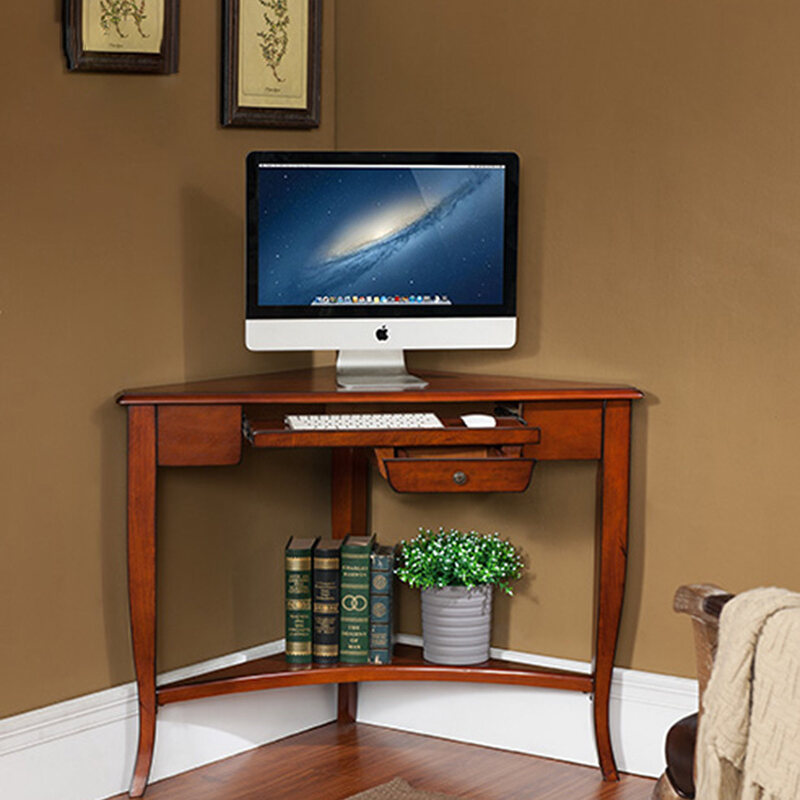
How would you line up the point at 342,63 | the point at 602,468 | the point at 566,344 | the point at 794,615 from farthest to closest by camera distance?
the point at 342,63
the point at 566,344
the point at 602,468
the point at 794,615

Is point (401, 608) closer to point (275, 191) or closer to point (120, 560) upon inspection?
point (120, 560)

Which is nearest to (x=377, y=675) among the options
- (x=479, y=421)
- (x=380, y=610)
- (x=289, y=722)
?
(x=380, y=610)

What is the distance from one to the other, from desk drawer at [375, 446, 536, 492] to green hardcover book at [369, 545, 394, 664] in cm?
39

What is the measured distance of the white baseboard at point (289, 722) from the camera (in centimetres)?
285

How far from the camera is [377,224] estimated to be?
120 inches

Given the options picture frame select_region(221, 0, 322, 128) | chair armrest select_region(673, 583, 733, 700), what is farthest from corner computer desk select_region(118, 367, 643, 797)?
chair armrest select_region(673, 583, 733, 700)

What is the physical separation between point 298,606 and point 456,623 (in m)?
0.38

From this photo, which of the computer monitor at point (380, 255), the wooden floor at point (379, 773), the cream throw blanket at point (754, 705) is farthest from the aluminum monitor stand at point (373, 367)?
the cream throw blanket at point (754, 705)

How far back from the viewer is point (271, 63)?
3.19m

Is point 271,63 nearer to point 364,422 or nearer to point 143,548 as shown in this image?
point 364,422

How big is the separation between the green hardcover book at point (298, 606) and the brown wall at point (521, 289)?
18cm

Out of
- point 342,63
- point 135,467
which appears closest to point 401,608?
point 135,467

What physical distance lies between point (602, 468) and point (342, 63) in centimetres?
126

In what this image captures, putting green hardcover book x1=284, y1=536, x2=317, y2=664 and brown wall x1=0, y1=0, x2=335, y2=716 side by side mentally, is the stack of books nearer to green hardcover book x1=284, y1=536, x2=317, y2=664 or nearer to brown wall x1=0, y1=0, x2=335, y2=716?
green hardcover book x1=284, y1=536, x2=317, y2=664
